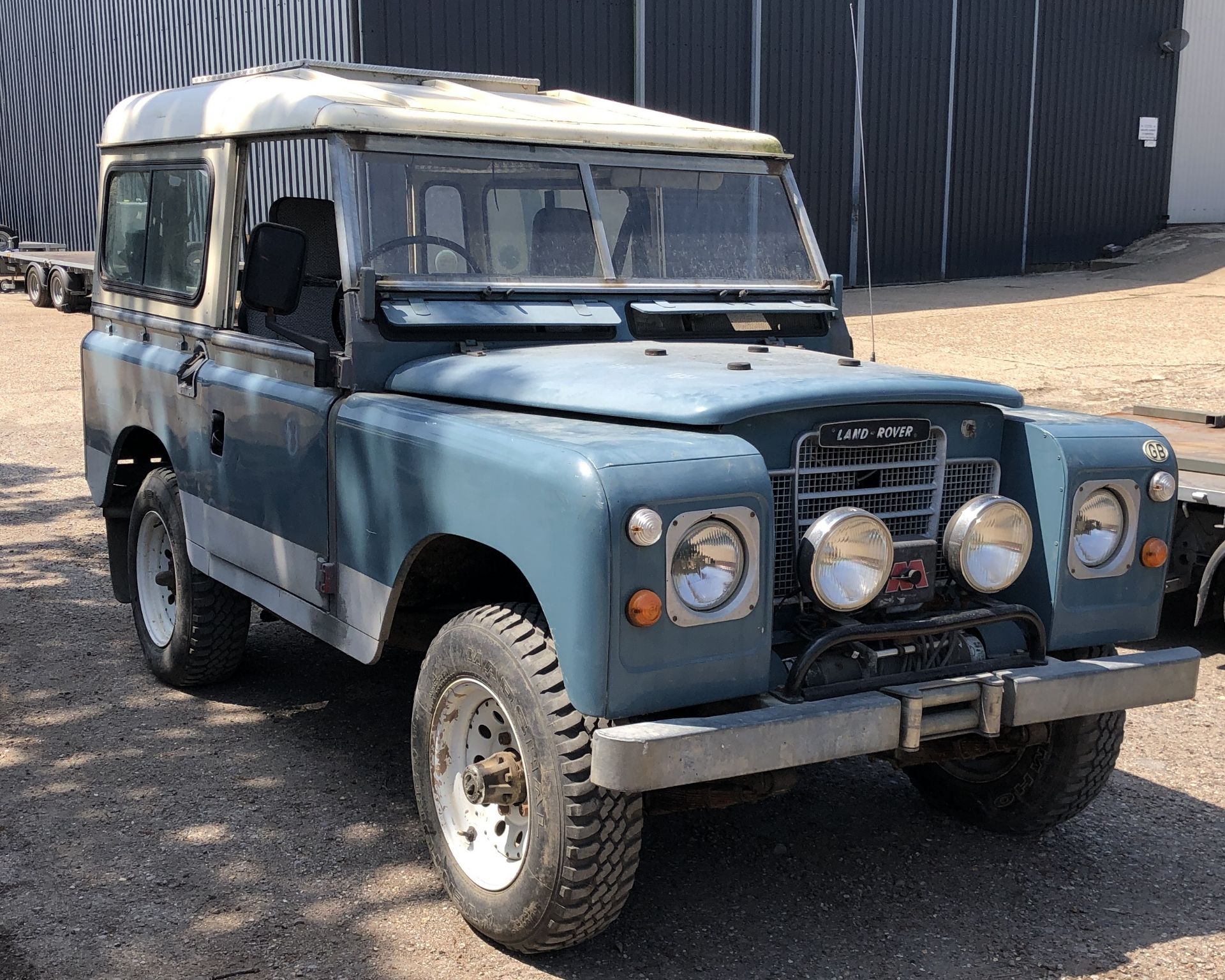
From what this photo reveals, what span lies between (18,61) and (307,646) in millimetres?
21572

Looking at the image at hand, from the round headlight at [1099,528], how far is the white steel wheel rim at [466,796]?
5.34 feet

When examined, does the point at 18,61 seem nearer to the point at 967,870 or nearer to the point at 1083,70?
the point at 1083,70

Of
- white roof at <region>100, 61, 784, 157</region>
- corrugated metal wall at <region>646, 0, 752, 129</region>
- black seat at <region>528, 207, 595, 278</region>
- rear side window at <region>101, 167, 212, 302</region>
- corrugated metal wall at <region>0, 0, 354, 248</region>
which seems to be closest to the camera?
white roof at <region>100, 61, 784, 157</region>

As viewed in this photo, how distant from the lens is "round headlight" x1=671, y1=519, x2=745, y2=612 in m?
3.13

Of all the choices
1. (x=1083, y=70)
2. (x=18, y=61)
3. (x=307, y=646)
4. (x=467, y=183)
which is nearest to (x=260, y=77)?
(x=467, y=183)

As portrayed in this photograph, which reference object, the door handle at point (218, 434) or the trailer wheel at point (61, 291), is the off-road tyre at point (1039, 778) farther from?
the trailer wheel at point (61, 291)

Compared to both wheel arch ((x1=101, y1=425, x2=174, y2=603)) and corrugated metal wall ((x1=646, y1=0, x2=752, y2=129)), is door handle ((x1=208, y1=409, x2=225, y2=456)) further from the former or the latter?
Result: corrugated metal wall ((x1=646, y1=0, x2=752, y2=129))

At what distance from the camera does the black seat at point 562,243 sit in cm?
456

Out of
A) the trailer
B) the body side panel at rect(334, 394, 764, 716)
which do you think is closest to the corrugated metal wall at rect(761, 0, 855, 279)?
the trailer

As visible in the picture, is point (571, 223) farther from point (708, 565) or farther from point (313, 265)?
point (708, 565)

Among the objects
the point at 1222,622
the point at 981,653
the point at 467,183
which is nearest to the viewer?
the point at 981,653

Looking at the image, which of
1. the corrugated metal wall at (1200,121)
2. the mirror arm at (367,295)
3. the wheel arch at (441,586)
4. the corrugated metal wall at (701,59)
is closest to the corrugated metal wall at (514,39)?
the corrugated metal wall at (701,59)

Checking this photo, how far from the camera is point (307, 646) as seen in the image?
6105mm

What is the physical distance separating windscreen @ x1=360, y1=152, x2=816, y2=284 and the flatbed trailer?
2.01 m
